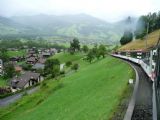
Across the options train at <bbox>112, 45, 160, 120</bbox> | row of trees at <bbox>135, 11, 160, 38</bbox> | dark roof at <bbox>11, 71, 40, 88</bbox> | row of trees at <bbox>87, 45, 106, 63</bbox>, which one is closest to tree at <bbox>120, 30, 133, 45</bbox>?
row of trees at <bbox>135, 11, 160, 38</bbox>

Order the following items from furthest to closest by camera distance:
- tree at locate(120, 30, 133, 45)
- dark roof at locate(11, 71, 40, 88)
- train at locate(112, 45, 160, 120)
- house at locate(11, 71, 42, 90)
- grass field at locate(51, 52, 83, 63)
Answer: grass field at locate(51, 52, 83, 63)
tree at locate(120, 30, 133, 45)
dark roof at locate(11, 71, 40, 88)
house at locate(11, 71, 42, 90)
train at locate(112, 45, 160, 120)

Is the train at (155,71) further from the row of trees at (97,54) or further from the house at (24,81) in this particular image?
the row of trees at (97,54)

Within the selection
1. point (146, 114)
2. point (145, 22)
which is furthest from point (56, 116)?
point (145, 22)

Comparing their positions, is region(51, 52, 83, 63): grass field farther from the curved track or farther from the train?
the curved track

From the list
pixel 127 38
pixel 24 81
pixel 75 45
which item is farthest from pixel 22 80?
pixel 127 38

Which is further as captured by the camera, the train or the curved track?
the curved track

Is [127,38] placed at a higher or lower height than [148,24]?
lower

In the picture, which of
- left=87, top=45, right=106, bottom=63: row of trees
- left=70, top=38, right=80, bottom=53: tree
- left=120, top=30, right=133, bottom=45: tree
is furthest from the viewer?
left=70, top=38, right=80, bottom=53: tree

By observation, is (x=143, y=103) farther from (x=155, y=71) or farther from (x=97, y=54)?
(x=97, y=54)

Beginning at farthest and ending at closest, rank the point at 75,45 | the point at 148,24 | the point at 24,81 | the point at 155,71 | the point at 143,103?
the point at 75,45
the point at 148,24
the point at 24,81
the point at 155,71
the point at 143,103

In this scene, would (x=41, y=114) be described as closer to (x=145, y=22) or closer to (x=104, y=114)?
(x=104, y=114)

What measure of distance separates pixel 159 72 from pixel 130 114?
3997 millimetres

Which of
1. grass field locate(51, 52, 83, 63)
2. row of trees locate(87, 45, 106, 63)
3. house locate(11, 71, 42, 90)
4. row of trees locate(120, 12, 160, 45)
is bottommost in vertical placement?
house locate(11, 71, 42, 90)

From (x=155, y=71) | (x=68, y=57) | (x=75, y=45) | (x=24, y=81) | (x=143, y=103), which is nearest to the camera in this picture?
(x=143, y=103)
